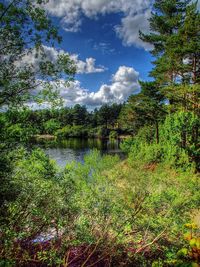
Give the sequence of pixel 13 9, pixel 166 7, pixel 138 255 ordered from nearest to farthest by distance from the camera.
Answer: pixel 13 9 < pixel 138 255 < pixel 166 7

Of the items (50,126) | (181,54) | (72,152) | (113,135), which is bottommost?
(72,152)

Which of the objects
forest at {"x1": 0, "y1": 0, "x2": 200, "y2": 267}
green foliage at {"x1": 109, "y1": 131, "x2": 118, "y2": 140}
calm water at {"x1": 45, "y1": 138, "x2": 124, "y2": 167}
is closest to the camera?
forest at {"x1": 0, "y1": 0, "x2": 200, "y2": 267}

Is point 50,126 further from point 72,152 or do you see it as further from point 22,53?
point 72,152

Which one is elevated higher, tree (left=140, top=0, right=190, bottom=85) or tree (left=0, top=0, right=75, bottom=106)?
tree (left=140, top=0, right=190, bottom=85)

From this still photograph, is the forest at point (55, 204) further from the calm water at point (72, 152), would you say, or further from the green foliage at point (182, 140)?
the calm water at point (72, 152)

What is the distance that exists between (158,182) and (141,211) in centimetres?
213

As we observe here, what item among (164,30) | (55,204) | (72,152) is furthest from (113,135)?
(55,204)

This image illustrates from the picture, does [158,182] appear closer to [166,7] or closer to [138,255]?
[138,255]

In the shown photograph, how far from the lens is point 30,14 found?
5.91m

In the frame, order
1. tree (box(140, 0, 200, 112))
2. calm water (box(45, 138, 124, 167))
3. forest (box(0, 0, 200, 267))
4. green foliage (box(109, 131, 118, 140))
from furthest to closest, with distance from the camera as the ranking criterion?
green foliage (box(109, 131, 118, 140)), calm water (box(45, 138, 124, 167)), tree (box(140, 0, 200, 112)), forest (box(0, 0, 200, 267))

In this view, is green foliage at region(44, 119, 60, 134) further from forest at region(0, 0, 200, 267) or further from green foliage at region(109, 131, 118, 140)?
green foliage at region(109, 131, 118, 140)

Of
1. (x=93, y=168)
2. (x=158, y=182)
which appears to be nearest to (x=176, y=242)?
(x=158, y=182)

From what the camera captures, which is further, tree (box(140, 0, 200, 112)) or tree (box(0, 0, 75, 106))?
tree (box(140, 0, 200, 112))

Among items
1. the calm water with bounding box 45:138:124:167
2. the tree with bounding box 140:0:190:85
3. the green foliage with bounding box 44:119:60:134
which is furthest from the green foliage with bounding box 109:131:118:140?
the green foliage with bounding box 44:119:60:134
